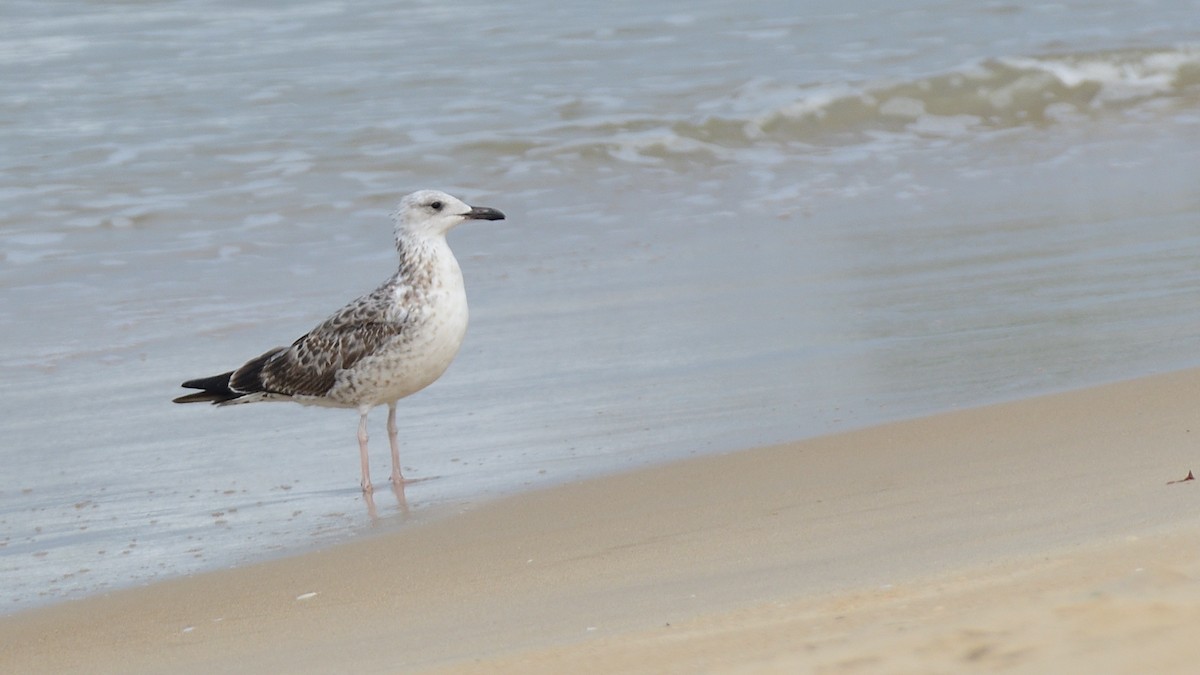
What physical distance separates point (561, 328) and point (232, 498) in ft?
7.16

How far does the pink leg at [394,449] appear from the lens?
5.31 meters

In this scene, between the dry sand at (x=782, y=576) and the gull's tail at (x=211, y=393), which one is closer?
the dry sand at (x=782, y=576)

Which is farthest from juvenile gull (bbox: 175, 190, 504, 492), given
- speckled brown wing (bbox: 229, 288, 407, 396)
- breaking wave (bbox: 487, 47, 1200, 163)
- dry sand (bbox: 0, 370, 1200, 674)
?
breaking wave (bbox: 487, 47, 1200, 163)

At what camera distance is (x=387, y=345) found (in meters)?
5.71

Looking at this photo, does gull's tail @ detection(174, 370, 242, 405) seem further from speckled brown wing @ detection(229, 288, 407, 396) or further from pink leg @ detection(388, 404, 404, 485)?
pink leg @ detection(388, 404, 404, 485)

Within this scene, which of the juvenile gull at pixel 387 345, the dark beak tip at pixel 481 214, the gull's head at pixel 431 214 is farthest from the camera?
the dark beak tip at pixel 481 214

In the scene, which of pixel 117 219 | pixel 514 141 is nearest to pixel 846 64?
pixel 514 141

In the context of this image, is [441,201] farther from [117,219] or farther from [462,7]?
[462,7]

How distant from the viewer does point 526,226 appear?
9391mm

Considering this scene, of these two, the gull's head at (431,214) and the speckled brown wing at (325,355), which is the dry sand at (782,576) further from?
the gull's head at (431,214)

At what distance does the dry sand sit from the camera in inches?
107

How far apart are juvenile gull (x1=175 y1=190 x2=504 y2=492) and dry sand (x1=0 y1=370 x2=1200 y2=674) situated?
1059 millimetres

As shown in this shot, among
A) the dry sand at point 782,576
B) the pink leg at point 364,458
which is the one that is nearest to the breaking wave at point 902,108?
the pink leg at point 364,458

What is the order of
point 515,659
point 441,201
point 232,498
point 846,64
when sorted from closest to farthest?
point 515,659, point 232,498, point 441,201, point 846,64
